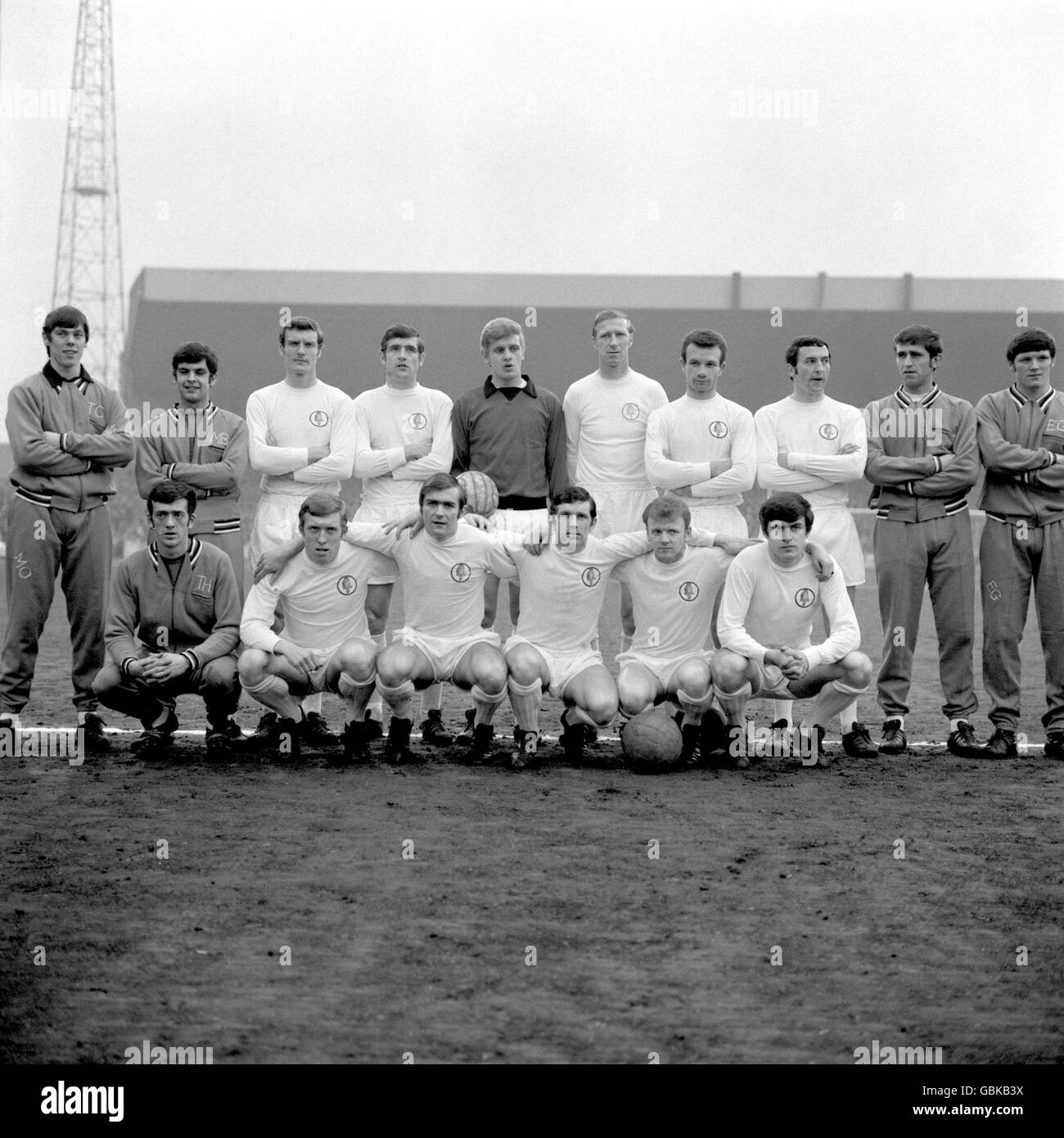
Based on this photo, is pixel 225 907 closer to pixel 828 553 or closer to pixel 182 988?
pixel 182 988

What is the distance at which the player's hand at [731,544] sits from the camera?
6641mm

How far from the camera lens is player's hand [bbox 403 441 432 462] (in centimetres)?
712

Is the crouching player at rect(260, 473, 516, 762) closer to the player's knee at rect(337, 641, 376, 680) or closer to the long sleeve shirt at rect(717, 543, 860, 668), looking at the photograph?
the player's knee at rect(337, 641, 376, 680)

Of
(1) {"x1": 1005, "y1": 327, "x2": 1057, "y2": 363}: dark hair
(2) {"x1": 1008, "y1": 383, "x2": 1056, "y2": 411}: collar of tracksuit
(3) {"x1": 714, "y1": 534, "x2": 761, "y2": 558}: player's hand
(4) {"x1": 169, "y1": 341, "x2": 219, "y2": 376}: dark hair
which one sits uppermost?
(1) {"x1": 1005, "y1": 327, "x2": 1057, "y2": 363}: dark hair

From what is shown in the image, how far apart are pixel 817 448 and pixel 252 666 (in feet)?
9.79

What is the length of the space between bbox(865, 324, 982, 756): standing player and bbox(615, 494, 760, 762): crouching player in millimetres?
783

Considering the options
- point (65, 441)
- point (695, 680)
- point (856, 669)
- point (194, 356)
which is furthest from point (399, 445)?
point (856, 669)

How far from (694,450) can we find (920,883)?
2.99 meters

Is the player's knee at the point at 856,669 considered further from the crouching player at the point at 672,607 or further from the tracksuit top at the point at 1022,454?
the tracksuit top at the point at 1022,454

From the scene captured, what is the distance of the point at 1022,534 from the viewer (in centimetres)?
675

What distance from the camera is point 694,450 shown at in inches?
275

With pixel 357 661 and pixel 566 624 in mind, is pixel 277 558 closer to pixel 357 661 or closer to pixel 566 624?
pixel 357 661

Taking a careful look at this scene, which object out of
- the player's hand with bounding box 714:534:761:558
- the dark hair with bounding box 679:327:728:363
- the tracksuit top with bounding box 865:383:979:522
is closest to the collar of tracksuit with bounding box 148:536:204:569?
the player's hand with bounding box 714:534:761:558
